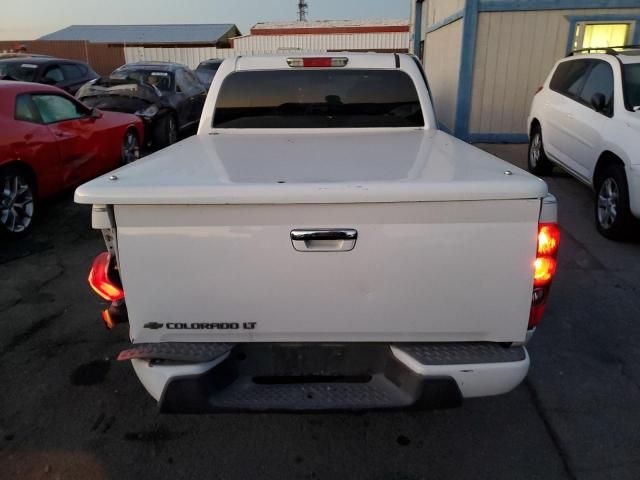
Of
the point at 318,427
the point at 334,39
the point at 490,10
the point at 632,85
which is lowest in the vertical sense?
the point at 318,427

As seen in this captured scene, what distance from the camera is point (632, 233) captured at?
5480mm

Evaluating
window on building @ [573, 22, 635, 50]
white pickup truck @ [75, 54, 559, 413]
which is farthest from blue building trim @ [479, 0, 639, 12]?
white pickup truck @ [75, 54, 559, 413]

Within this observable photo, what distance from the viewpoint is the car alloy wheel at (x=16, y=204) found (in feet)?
18.2

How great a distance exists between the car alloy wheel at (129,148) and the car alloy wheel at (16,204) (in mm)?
2480

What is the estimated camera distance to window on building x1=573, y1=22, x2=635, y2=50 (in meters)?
10.2

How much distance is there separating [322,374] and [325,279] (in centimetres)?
50

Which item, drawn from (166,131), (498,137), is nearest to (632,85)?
(498,137)

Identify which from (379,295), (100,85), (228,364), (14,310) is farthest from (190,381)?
(100,85)

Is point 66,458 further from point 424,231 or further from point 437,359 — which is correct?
point 424,231

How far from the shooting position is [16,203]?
18.7 feet

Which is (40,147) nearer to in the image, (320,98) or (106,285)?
(320,98)

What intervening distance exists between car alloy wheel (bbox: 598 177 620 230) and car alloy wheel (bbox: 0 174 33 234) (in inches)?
249

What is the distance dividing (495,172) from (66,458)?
8.21 ft

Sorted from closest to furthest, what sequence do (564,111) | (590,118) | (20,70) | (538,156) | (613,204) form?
(613,204), (590,118), (564,111), (538,156), (20,70)
